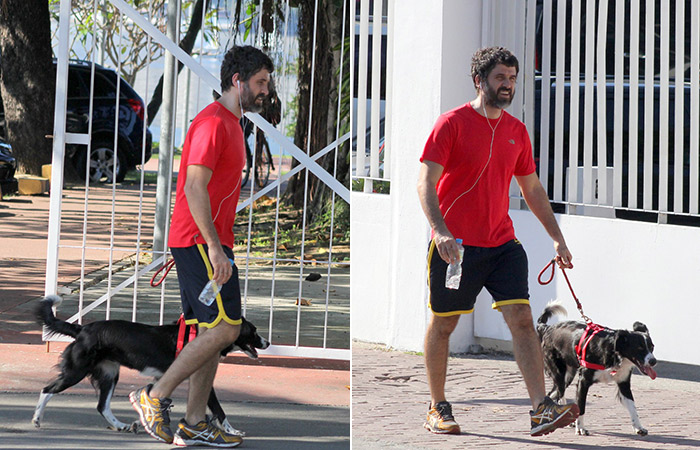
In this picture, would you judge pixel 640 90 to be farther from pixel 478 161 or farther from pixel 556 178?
pixel 478 161

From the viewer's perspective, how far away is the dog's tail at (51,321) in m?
5.43

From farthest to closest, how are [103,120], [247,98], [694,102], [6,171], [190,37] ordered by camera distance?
[103,120]
[190,37]
[6,171]
[694,102]
[247,98]

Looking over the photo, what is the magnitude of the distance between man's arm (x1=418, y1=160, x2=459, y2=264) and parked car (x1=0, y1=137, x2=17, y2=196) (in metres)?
14.9

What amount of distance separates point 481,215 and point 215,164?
152 centimetres

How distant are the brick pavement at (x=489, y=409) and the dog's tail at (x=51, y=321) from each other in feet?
5.37

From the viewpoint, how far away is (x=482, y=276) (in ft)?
18.5

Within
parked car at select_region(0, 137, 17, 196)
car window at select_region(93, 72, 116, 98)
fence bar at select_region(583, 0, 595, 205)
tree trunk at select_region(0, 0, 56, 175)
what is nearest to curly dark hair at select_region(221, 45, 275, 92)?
fence bar at select_region(583, 0, 595, 205)

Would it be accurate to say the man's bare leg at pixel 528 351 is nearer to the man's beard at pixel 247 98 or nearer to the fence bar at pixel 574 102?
the man's beard at pixel 247 98

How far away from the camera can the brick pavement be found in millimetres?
5570

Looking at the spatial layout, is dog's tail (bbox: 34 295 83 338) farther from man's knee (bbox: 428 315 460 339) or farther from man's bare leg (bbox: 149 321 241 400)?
man's knee (bbox: 428 315 460 339)

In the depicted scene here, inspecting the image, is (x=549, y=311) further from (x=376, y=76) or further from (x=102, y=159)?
(x=102, y=159)

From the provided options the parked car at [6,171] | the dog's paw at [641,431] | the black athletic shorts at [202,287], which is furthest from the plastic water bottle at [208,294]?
the parked car at [6,171]

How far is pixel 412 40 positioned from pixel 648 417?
3356mm

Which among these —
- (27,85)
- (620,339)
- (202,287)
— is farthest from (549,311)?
(27,85)
